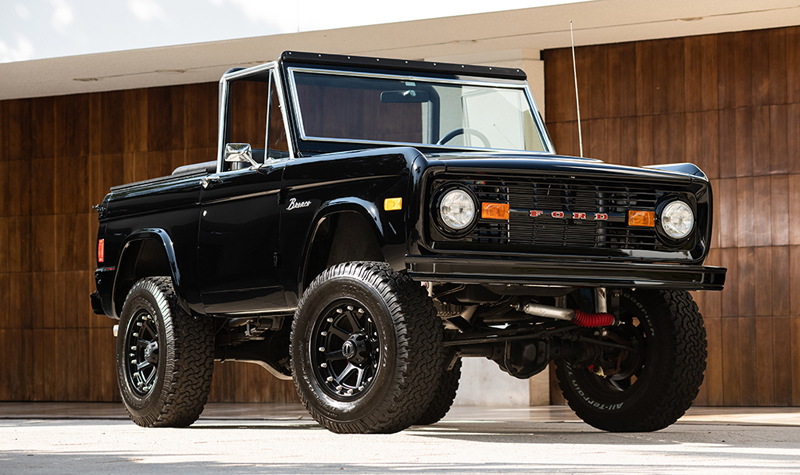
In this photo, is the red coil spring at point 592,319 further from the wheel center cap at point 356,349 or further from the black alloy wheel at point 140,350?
the black alloy wheel at point 140,350

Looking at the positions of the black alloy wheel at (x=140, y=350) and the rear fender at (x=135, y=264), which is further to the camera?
the rear fender at (x=135, y=264)

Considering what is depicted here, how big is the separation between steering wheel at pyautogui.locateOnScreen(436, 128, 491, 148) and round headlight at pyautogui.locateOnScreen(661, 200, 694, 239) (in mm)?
1466

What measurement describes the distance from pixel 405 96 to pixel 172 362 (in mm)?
2351

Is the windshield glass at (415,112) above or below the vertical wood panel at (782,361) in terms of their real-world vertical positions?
above

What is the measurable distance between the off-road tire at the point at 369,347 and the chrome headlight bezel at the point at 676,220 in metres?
1.56

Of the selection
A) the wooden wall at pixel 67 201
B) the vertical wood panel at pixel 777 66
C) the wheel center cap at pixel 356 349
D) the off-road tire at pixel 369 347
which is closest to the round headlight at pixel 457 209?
the off-road tire at pixel 369 347

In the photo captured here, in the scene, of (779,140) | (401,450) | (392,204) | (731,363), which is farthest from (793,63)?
(401,450)

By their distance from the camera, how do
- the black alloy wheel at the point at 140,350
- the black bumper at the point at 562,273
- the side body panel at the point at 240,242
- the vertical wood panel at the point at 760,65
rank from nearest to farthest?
the black bumper at the point at 562,273 < the side body panel at the point at 240,242 < the black alloy wheel at the point at 140,350 < the vertical wood panel at the point at 760,65

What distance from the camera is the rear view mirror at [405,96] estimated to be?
293 inches

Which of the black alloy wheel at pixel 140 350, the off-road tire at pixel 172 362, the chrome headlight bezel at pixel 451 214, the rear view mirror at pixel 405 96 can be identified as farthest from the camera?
the black alloy wheel at pixel 140 350

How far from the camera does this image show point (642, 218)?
21.4 ft

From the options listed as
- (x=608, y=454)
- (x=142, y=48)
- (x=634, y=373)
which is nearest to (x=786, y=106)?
(x=634, y=373)

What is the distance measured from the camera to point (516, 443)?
5941mm

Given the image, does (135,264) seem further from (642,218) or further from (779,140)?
(779,140)
